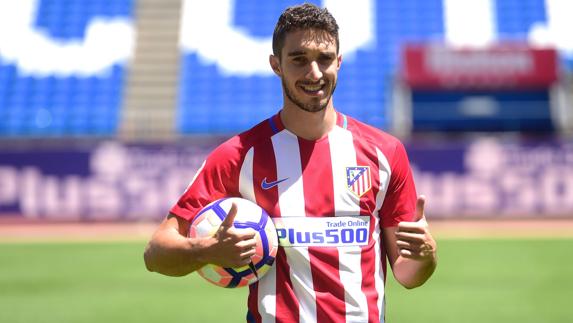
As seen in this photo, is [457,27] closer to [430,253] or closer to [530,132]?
[530,132]

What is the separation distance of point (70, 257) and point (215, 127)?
9117 mm

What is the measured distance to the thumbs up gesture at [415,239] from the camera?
7.39ft

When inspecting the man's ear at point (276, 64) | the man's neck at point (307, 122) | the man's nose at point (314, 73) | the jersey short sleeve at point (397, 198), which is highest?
the man's ear at point (276, 64)

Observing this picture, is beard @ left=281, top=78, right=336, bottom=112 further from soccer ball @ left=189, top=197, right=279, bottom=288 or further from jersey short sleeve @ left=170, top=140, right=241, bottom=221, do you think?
soccer ball @ left=189, top=197, right=279, bottom=288

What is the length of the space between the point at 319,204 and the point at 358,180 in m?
0.19

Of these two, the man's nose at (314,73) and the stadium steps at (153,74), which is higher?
the stadium steps at (153,74)

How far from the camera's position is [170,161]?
608 inches

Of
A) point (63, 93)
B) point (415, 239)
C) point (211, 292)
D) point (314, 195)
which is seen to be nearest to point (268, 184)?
point (314, 195)

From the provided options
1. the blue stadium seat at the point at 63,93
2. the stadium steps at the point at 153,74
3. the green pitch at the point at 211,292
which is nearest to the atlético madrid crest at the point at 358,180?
the green pitch at the point at 211,292

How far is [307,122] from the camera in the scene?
2.51 meters

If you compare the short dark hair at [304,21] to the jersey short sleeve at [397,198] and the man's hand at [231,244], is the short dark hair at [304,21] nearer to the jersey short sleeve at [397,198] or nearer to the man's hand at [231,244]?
the jersey short sleeve at [397,198]

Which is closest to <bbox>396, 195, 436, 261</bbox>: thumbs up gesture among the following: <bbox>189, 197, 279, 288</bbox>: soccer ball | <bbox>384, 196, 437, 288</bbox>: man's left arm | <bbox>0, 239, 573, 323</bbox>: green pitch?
<bbox>384, 196, 437, 288</bbox>: man's left arm

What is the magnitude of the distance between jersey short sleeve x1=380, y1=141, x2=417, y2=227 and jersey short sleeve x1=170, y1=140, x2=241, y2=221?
25.2 inches

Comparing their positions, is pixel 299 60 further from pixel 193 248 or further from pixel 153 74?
pixel 153 74
